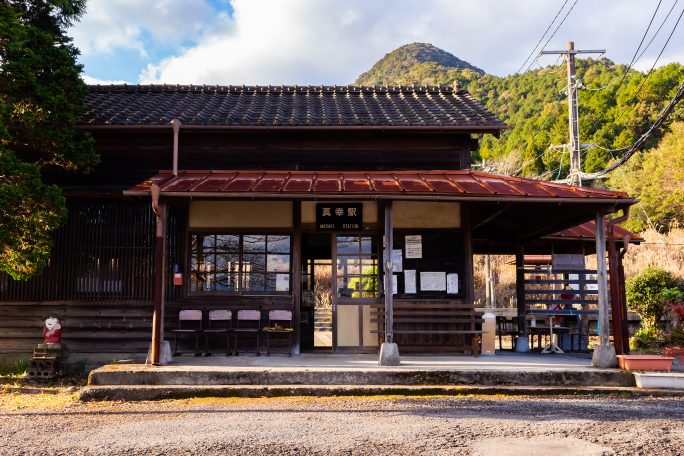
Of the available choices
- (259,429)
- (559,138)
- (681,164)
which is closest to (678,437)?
(259,429)

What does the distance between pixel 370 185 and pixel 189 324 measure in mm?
3916

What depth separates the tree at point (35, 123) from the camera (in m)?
7.87

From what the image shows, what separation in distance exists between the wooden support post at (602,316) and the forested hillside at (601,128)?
59.9ft

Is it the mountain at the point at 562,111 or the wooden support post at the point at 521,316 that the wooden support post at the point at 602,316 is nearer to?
the wooden support post at the point at 521,316

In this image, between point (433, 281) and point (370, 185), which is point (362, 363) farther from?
point (370, 185)

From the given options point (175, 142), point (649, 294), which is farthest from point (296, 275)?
point (649, 294)

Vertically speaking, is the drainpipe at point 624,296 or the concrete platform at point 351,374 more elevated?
the drainpipe at point 624,296

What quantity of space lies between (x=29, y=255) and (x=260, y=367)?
3.75 m

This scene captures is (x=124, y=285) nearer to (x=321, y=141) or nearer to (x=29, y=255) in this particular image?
(x=29, y=255)

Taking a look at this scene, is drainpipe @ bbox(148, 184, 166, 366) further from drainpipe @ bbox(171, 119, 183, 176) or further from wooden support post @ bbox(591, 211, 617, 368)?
wooden support post @ bbox(591, 211, 617, 368)

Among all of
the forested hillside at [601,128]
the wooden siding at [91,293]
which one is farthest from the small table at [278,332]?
the forested hillside at [601,128]

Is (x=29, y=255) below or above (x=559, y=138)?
below

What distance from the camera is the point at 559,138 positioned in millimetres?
39250

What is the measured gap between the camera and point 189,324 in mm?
9609
